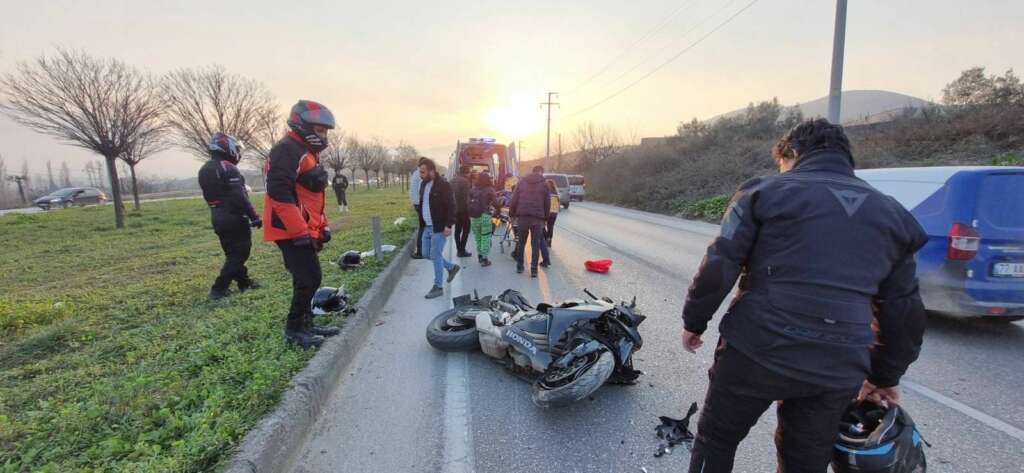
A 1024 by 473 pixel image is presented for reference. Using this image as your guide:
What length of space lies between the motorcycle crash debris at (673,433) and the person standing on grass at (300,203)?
2.78 m

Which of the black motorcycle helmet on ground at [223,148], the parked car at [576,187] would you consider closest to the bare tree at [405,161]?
the parked car at [576,187]

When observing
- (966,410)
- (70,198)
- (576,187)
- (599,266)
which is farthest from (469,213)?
(70,198)

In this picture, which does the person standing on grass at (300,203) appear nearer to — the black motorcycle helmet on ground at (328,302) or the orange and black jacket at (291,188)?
the orange and black jacket at (291,188)

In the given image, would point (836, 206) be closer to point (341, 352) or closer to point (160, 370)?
point (341, 352)

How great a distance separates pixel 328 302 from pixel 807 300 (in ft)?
14.3

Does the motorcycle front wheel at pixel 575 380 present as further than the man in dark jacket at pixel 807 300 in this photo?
Yes

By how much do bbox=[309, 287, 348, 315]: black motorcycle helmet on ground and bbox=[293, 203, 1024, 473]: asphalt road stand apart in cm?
45

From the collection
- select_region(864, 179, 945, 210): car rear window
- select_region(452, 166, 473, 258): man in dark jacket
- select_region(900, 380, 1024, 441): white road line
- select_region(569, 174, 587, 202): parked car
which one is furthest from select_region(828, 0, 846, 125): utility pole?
select_region(569, 174, 587, 202): parked car

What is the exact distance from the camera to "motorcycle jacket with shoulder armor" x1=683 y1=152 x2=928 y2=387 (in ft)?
4.98

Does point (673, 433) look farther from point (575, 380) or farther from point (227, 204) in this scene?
point (227, 204)

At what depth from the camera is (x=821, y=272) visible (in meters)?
1.52

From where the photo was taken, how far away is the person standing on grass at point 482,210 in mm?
8201

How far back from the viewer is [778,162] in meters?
1.96

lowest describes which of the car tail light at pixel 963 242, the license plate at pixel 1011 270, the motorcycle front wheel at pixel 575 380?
the motorcycle front wheel at pixel 575 380
